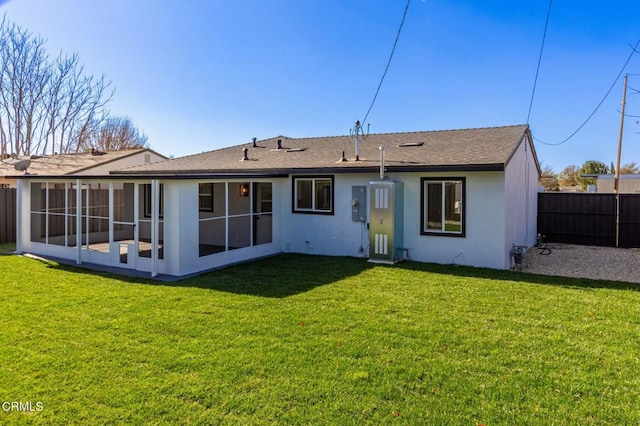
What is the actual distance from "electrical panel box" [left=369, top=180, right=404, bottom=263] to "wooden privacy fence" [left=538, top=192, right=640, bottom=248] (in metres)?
7.14

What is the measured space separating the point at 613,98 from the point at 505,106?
9.31 meters

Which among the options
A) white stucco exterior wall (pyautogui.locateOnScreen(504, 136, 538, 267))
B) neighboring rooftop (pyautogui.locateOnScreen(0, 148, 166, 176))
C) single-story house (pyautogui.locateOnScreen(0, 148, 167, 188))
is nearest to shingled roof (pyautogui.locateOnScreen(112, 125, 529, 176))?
white stucco exterior wall (pyautogui.locateOnScreen(504, 136, 538, 267))

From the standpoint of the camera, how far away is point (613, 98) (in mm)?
21953

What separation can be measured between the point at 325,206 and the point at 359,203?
113cm

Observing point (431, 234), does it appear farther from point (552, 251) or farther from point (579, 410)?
point (579, 410)

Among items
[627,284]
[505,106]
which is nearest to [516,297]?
[627,284]

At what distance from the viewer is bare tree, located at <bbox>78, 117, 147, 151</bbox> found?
107ft

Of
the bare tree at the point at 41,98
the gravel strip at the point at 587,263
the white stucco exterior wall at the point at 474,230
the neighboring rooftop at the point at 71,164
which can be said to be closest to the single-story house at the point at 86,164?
the neighboring rooftop at the point at 71,164

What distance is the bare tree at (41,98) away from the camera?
27016mm

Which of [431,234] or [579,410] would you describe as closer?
[579,410]

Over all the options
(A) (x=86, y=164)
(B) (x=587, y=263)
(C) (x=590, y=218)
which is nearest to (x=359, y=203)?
(B) (x=587, y=263)

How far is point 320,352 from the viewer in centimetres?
454

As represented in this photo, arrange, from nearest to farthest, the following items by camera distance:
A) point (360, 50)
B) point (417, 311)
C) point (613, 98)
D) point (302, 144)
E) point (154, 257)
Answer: point (417, 311) → point (154, 257) → point (360, 50) → point (302, 144) → point (613, 98)

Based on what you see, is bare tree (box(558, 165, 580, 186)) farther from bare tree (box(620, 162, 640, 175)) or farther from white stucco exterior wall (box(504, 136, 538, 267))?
white stucco exterior wall (box(504, 136, 538, 267))
